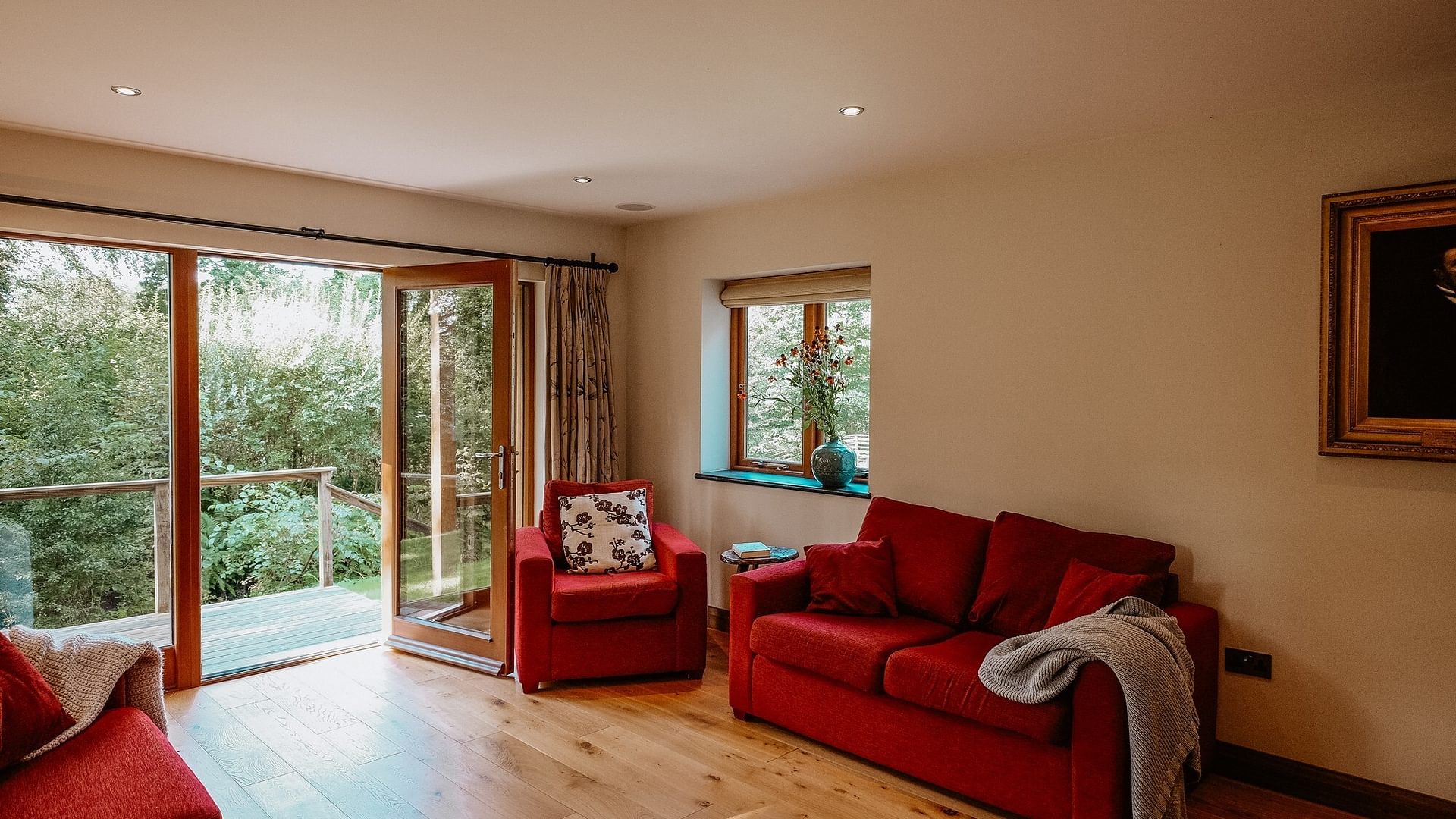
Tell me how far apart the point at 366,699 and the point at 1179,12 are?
3999mm

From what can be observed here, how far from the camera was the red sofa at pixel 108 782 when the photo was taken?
1.89 meters

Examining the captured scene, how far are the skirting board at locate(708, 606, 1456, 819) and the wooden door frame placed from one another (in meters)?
3.14

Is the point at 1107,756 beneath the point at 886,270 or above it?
beneath

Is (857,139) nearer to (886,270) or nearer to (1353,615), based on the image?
(886,270)

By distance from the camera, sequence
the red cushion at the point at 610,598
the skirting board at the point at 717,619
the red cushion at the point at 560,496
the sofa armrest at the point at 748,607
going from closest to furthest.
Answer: the sofa armrest at the point at 748,607, the red cushion at the point at 610,598, the red cushion at the point at 560,496, the skirting board at the point at 717,619

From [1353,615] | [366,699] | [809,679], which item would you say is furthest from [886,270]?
[366,699]

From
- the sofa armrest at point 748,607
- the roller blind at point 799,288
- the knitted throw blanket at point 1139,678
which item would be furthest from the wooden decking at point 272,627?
the knitted throw blanket at point 1139,678

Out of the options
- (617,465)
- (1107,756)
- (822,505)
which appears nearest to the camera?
(1107,756)

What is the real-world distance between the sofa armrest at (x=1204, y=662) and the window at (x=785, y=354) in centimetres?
180

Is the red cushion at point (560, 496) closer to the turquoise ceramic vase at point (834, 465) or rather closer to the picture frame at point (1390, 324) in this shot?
the turquoise ceramic vase at point (834, 465)

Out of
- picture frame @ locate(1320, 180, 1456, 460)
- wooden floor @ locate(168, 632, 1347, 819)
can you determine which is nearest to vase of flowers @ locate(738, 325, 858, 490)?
wooden floor @ locate(168, 632, 1347, 819)

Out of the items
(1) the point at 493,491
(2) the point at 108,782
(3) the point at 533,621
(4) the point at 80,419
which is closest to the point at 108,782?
(2) the point at 108,782

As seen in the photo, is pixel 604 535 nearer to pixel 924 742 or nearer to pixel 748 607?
pixel 748 607

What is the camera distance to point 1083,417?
11.6 ft
